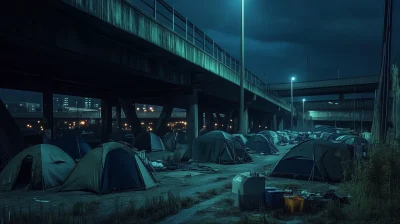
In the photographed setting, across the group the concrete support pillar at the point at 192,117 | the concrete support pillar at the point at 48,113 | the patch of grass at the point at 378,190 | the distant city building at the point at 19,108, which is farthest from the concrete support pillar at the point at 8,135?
the distant city building at the point at 19,108

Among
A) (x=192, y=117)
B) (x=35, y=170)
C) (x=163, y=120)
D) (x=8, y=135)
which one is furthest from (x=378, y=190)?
(x=163, y=120)

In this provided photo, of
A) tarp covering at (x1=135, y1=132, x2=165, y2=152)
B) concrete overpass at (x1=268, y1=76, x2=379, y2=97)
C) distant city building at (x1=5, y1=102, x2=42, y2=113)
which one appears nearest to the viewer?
tarp covering at (x1=135, y1=132, x2=165, y2=152)

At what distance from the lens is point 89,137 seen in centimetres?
4712

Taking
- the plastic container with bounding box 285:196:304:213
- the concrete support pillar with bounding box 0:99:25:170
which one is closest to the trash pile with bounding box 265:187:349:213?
the plastic container with bounding box 285:196:304:213

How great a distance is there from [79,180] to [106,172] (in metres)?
0.95

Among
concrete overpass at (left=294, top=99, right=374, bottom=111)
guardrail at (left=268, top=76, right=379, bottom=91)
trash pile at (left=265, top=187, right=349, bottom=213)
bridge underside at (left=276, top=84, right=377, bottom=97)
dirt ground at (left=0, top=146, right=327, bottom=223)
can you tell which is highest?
guardrail at (left=268, top=76, right=379, bottom=91)

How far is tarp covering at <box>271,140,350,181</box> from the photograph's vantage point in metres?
12.7

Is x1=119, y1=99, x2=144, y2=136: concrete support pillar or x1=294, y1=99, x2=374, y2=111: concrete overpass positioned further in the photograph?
x1=294, y1=99, x2=374, y2=111: concrete overpass

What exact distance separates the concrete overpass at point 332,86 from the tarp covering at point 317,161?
53834mm

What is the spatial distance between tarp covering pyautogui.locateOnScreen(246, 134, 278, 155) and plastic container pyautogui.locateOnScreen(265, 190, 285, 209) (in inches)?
636

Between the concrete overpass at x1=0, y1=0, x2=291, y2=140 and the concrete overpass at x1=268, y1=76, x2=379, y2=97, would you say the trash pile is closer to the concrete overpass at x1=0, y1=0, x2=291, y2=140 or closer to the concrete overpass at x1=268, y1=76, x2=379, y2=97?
the concrete overpass at x1=0, y1=0, x2=291, y2=140

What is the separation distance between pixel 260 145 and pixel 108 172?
51.8ft

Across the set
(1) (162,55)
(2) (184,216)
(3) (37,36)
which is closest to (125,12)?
(3) (37,36)

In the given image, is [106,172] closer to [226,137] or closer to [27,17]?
[27,17]
